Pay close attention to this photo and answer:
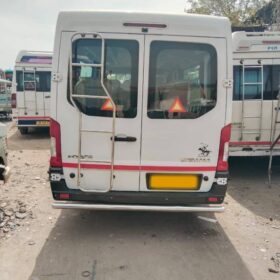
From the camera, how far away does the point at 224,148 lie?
4.24 metres

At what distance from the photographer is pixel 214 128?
4.20m

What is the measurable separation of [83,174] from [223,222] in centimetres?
227

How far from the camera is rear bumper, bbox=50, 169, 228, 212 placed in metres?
4.19

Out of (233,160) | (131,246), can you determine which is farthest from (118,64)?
(233,160)

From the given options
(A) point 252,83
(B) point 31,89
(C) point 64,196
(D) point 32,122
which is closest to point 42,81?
(B) point 31,89

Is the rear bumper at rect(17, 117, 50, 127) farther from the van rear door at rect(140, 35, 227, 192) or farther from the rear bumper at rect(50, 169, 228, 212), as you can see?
the van rear door at rect(140, 35, 227, 192)

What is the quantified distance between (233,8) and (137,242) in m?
22.6

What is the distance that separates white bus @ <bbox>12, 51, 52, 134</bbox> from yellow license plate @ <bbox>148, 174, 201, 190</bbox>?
926 centimetres

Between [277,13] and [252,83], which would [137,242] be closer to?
[252,83]

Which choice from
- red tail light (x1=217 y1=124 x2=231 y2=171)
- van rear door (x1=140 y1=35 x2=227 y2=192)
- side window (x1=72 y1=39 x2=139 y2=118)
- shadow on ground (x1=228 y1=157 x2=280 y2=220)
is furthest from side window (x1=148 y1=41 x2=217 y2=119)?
shadow on ground (x1=228 y1=157 x2=280 y2=220)

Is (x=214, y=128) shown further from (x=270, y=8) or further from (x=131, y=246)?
(x=270, y=8)

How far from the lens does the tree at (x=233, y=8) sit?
74.2ft

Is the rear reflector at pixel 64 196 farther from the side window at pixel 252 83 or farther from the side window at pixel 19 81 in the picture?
the side window at pixel 19 81

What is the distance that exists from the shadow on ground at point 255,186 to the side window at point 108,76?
9.86 feet
